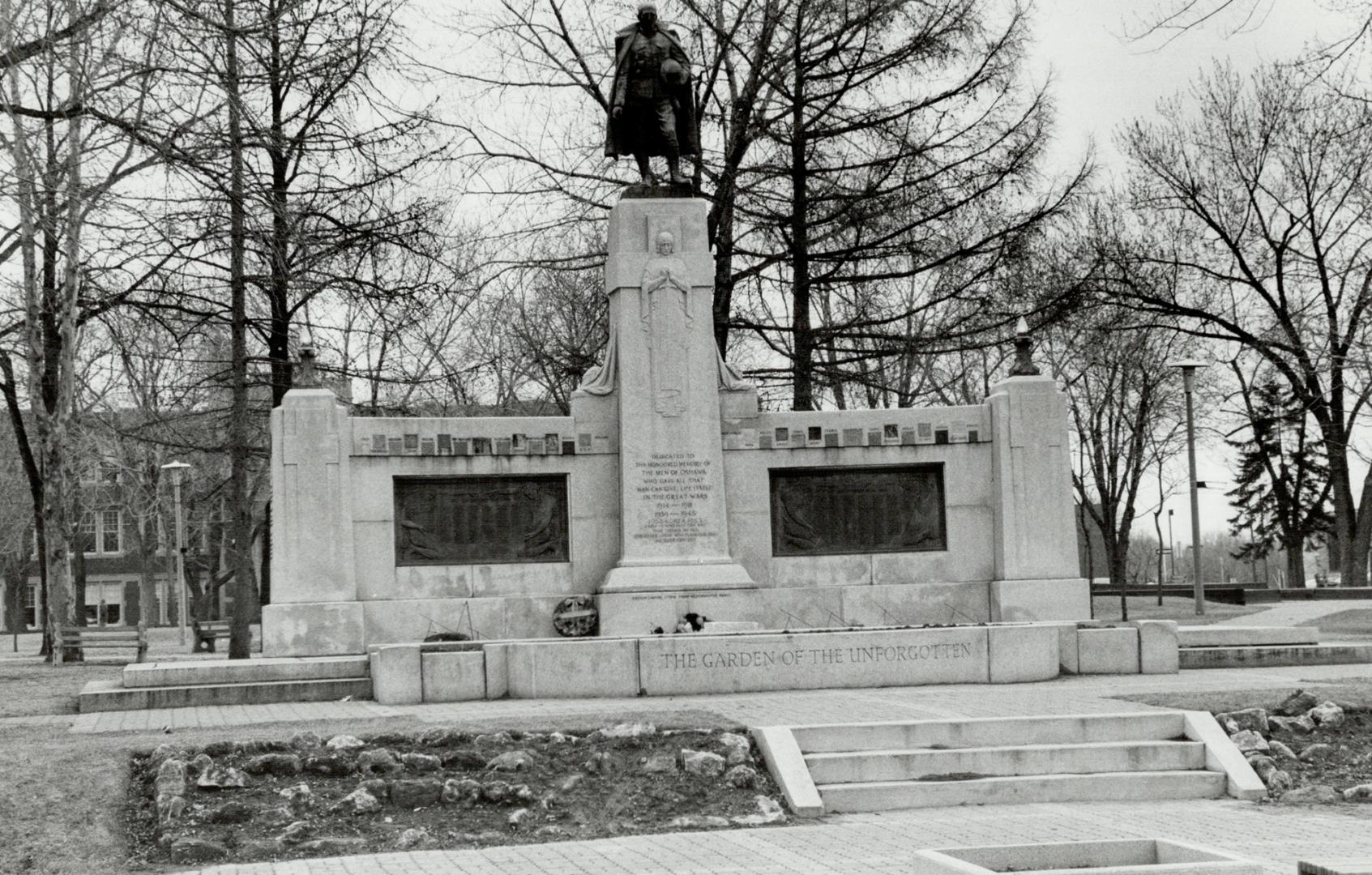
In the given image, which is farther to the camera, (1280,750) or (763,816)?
(1280,750)

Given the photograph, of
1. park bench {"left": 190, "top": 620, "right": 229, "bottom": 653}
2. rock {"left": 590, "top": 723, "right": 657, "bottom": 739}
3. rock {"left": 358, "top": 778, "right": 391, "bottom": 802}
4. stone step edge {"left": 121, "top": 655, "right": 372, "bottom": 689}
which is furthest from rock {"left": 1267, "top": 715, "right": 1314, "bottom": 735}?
park bench {"left": 190, "top": 620, "right": 229, "bottom": 653}

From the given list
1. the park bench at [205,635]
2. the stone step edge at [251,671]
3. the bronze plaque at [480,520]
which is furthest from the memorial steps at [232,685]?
the park bench at [205,635]

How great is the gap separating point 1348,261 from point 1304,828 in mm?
35287

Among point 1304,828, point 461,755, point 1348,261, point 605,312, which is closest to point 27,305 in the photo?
point 605,312

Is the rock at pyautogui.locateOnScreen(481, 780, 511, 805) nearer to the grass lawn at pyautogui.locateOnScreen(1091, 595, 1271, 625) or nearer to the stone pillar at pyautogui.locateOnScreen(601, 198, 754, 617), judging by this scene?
→ the stone pillar at pyautogui.locateOnScreen(601, 198, 754, 617)

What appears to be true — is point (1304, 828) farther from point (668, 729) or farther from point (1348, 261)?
point (1348, 261)

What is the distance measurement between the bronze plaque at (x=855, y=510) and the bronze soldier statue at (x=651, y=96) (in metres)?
4.27

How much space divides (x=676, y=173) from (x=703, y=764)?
35.3ft

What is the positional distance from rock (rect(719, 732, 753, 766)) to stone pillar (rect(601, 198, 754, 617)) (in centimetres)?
695

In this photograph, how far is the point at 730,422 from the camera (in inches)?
827

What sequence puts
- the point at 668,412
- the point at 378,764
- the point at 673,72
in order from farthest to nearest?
1. the point at 673,72
2. the point at 668,412
3. the point at 378,764

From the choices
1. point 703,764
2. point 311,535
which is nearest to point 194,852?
point 703,764

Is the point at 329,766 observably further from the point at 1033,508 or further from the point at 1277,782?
the point at 1033,508

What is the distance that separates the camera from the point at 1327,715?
566 inches
